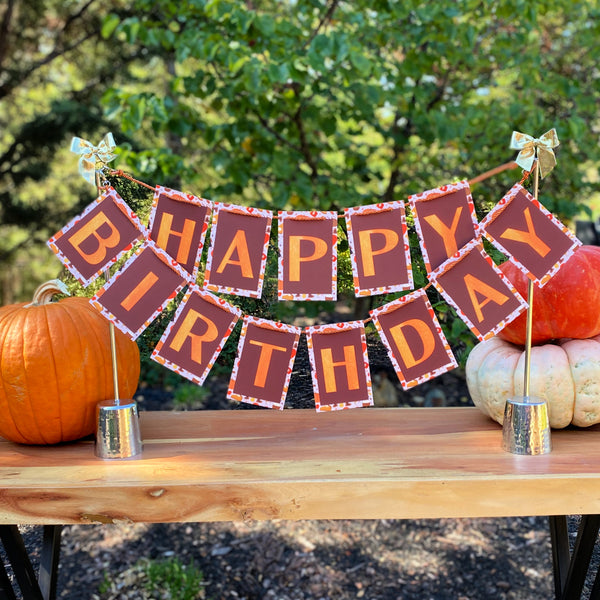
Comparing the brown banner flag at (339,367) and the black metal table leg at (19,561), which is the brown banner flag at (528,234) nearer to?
the brown banner flag at (339,367)

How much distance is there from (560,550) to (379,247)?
1.03m

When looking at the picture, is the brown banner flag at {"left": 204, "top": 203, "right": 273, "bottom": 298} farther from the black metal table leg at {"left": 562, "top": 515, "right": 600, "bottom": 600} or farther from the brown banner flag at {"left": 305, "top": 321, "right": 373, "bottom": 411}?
the black metal table leg at {"left": 562, "top": 515, "right": 600, "bottom": 600}

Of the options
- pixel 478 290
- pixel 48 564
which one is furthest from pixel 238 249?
pixel 48 564

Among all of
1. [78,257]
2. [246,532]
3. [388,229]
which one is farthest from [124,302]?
[246,532]

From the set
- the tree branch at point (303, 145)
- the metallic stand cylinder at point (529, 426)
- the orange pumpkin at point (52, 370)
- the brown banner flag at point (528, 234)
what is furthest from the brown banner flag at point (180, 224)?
the tree branch at point (303, 145)

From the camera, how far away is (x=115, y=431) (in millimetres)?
1350

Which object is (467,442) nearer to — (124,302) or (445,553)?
(124,302)

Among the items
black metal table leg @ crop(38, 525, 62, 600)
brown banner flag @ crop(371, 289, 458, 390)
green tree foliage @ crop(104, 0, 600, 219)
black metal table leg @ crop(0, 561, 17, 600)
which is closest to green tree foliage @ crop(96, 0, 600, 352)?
green tree foliage @ crop(104, 0, 600, 219)

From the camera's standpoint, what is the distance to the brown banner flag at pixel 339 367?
4.69ft

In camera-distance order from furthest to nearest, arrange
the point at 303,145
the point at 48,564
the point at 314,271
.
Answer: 1. the point at 303,145
2. the point at 48,564
3. the point at 314,271

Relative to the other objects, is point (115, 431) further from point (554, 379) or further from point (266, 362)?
point (554, 379)

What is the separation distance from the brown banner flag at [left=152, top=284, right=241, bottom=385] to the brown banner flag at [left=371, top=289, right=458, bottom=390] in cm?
33

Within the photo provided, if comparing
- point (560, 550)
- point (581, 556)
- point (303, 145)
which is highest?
point (303, 145)

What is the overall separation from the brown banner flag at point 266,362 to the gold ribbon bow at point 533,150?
0.60m
